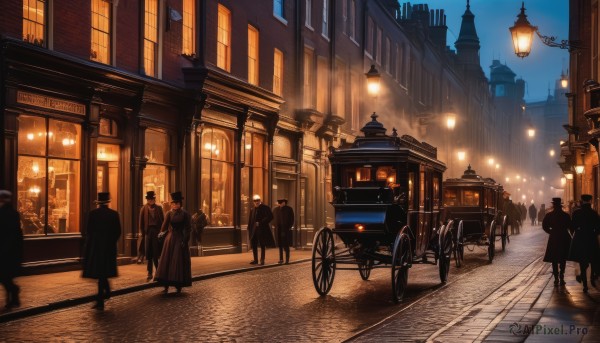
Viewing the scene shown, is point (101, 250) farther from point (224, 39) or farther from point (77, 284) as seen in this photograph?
point (224, 39)

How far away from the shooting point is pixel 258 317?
1145 centimetres

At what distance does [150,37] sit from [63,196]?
5416 millimetres

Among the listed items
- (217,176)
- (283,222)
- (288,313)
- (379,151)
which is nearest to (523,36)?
(379,151)

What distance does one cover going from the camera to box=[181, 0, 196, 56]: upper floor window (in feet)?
77.9

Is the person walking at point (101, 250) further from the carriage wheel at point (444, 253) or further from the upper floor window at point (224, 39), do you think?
the upper floor window at point (224, 39)

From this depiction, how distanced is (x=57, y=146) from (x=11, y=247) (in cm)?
661

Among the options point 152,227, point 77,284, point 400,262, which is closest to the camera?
point 400,262

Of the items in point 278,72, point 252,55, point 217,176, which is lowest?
point 217,176

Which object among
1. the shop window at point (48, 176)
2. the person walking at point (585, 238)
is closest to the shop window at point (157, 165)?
the shop window at point (48, 176)

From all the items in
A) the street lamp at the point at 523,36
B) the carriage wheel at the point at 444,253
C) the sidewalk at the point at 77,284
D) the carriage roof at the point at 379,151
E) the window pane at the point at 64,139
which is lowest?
the sidewalk at the point at 77,284

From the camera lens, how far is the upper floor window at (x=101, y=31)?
→ 19.5m

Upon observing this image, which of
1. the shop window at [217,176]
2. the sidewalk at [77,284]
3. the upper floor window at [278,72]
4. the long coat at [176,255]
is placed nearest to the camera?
the sidewalk at [77,284]

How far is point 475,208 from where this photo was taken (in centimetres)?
2539

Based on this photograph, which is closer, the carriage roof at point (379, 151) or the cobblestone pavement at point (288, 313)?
the cobblestone pavement at point (288, 313)
